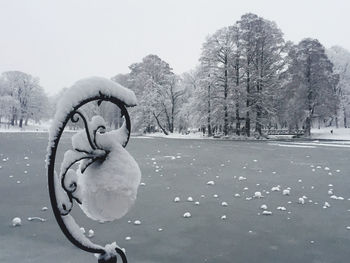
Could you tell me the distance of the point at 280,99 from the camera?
142 ft

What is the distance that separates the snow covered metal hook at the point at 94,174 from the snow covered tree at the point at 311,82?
4150 cm

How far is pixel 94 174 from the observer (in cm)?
153

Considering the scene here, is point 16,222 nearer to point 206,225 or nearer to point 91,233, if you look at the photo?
point 91,233

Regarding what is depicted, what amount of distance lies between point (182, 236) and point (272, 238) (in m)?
1.48

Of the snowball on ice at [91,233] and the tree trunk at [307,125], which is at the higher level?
the tree trunk at [307,125]

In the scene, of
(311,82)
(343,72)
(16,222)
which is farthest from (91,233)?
(343,72)

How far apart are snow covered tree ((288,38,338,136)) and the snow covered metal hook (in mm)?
41497

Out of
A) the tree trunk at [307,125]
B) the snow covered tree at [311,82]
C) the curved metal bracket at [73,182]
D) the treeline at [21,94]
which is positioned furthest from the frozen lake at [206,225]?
the treeline at [21,94]

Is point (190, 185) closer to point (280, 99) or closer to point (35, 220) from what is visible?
point (35, 220)

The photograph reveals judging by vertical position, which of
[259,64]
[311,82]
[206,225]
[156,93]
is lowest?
[206,225]

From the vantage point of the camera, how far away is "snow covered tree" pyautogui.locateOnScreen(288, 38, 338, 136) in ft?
132

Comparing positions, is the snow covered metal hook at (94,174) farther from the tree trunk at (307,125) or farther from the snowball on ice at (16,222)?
the tree trunk at (307,125)

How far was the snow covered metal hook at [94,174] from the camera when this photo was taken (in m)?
1.43

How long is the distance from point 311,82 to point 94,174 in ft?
144
